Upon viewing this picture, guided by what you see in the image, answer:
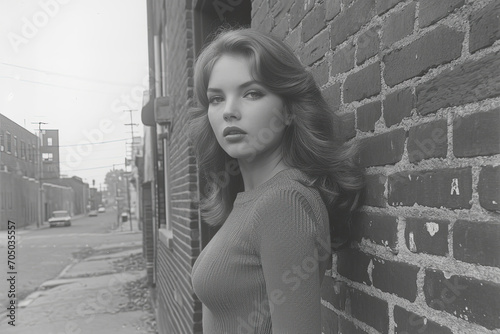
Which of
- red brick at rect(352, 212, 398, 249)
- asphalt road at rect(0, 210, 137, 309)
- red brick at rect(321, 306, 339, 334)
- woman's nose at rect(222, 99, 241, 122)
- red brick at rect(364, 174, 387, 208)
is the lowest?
asphalt road at rect(0, 210, 137, 309)

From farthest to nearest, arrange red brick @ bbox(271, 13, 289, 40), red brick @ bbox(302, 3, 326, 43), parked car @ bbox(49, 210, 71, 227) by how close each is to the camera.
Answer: parked car @ bbox(49, 210, 71, 227)
red brick @ bbox(271, 13, 289, 40)
red brick @ bbox(302, 3, 326, 43)

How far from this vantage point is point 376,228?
1.20 metres

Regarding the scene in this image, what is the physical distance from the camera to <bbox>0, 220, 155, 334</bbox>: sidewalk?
22.4 ft

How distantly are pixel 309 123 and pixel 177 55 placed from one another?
136 inches

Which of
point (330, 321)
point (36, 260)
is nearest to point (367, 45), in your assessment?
point (330, 321)

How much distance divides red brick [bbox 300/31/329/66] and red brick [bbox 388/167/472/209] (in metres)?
0.56

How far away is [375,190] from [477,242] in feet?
1.37

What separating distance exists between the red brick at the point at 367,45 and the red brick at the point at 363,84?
0.10 feet

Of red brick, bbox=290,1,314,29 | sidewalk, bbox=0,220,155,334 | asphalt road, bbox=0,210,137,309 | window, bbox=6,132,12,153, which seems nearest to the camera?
red brick, bbox=290,1,314,29

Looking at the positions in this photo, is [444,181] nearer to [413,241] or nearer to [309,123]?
[413,241]

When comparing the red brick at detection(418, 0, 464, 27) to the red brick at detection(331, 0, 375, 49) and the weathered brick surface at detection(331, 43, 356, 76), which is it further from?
the weathered brick surface at detection(331, 43, 356, 76)

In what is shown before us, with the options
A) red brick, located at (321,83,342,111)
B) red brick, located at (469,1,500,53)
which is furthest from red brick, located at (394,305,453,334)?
red brick, located at (321,83,342,111)

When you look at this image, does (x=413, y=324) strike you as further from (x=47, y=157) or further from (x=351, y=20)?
(x=47, y=157)

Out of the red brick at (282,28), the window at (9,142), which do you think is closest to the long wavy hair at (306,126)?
the red brick at (282,28)
